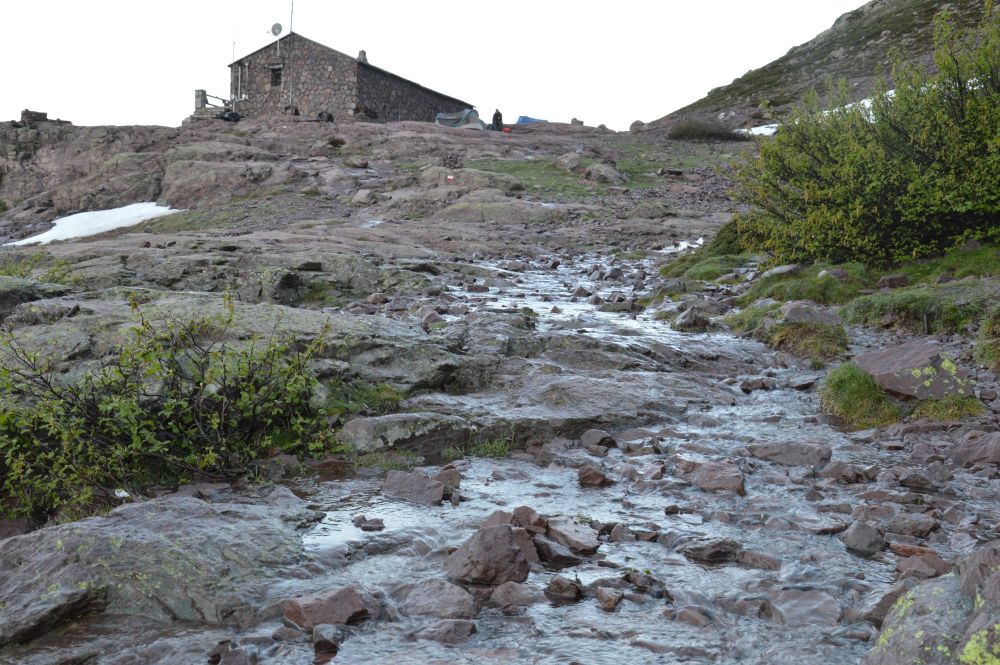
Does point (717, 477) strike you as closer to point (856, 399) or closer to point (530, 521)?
point (530, 521)

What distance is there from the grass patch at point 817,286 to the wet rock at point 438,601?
34.4 ft

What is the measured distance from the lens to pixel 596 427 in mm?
7762

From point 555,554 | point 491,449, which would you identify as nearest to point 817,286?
point 491,449

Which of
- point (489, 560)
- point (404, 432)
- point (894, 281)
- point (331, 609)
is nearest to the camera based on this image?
point (331, 609)

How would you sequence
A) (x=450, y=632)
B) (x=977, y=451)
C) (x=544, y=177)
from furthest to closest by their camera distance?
(x=544, y=177) → (x=977, y=451) → (x=450, y=632)

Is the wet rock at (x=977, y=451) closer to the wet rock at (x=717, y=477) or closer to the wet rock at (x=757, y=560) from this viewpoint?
the wet rock at (x=717, y=477)

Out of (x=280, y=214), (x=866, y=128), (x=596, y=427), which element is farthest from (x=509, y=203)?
(x=596, y=427)

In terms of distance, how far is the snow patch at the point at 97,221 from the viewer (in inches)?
1265

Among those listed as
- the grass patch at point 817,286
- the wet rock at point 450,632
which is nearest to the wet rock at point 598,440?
the wet rock at point 450,632

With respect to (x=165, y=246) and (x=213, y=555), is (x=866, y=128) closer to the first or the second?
(x=213, y=555)

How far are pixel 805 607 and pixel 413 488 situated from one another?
305cm

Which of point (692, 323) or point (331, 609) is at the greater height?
point (692, 323)

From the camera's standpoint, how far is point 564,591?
4.16 meters

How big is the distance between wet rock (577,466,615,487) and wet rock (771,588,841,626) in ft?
7.08
